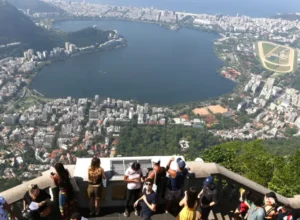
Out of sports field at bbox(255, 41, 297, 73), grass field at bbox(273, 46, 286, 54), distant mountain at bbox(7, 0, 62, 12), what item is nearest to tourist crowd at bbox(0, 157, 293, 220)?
sports field at bbox(255, 41, 297, 73)

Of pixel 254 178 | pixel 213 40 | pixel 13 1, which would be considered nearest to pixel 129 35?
pixel 213 40

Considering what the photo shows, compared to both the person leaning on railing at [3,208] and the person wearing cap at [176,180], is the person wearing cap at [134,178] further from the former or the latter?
the person leaning on railing at [3,208]

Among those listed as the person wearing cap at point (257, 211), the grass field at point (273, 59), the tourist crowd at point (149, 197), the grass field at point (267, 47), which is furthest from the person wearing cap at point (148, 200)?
the grass field at point (267, 47)

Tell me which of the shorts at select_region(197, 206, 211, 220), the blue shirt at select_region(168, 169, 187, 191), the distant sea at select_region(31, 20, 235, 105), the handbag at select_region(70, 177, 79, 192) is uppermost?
Result: the blue shirt at select_region(168, 169, 187, 191)

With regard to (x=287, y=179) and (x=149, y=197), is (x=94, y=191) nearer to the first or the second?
(x=149, y=197)

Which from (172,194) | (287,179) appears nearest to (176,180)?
(172,194)

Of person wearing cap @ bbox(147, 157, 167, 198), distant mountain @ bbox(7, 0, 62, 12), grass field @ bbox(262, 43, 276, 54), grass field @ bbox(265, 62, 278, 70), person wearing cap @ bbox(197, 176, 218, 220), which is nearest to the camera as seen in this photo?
person wearing cap @ bbox(197, 176, 218, 220)

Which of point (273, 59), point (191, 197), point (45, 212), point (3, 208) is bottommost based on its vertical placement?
point (273, 59)

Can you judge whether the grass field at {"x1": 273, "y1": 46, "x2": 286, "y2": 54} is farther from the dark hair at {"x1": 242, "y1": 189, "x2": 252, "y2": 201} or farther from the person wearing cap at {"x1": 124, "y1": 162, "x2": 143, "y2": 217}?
the person wearing cap at {"x1": 124, "y1": 162, "x2": 143, "y2": 217}
